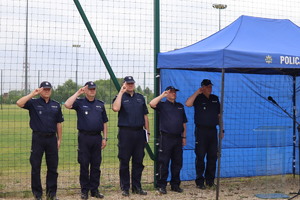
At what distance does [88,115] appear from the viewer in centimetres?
717

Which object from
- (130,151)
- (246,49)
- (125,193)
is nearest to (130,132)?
(130,151)

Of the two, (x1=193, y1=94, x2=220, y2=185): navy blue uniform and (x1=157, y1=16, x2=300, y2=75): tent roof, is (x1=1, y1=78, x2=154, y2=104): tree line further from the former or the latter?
(x1=193, y1=94, x2=220, y2=185): navy blue uniform

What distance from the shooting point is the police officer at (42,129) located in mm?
6816

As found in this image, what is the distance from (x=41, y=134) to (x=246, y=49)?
3.06 m

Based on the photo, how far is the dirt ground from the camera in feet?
24.8

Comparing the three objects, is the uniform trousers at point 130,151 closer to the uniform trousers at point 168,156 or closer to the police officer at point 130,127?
the police officer at point 130,127

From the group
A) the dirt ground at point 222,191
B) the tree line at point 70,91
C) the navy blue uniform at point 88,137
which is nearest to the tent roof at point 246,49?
the tree line at point 70,91

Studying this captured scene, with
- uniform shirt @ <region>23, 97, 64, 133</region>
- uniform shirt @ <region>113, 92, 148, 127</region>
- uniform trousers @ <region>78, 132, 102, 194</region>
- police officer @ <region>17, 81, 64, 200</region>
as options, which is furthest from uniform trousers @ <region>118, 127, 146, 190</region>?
uniform shirt @ <region>23, 97, 64, 133</region>

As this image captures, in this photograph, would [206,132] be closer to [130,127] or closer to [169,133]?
[169,133]

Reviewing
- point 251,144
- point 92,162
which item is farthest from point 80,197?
point 251,144

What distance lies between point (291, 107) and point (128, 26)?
3.80m

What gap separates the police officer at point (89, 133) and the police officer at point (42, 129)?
31 centimetres

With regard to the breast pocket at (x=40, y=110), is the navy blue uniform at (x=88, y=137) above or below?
below

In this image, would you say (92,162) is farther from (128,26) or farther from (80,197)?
(128,26)
